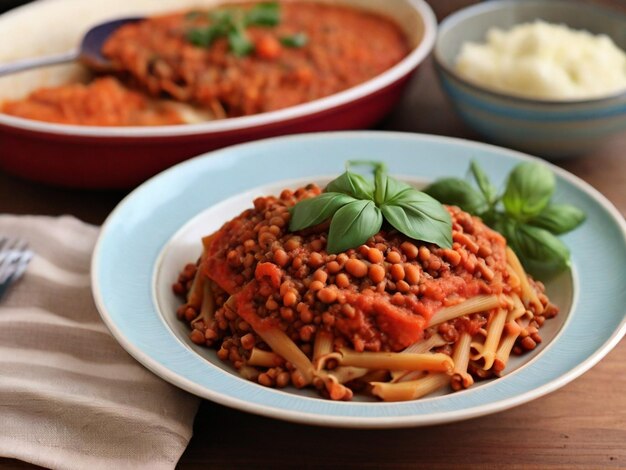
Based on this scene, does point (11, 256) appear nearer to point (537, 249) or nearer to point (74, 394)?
point (74, 394)

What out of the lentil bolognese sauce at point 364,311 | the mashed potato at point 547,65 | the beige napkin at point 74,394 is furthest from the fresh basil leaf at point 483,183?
the beige napkin at point 74,394

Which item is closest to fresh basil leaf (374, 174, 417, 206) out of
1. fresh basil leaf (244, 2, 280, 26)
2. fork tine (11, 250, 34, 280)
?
fork tine (11, 250, 34, 280)

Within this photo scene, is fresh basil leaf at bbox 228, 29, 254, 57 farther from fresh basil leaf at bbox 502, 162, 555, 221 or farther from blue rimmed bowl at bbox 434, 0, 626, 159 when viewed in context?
fresh basil leaf at bbox 502, 162, 555, 221

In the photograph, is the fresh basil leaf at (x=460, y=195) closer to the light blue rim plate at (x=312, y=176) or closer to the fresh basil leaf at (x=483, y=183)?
the fresh basil leaf at (x=483, y=183)

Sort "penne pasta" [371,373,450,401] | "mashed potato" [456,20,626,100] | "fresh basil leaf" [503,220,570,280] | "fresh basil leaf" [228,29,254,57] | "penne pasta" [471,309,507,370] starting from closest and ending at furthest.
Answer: "penne pasta" [371,373,450,401] < "penne pasta" [471,309,507,370] < "fresh basil leaf" [503,220,570,280] < "mashed potato" [456,20,626,100] < "fresh basil leaf" [228,29,254,57]

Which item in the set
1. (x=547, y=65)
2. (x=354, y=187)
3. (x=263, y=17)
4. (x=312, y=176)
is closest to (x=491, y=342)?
(x=354, y=187)
